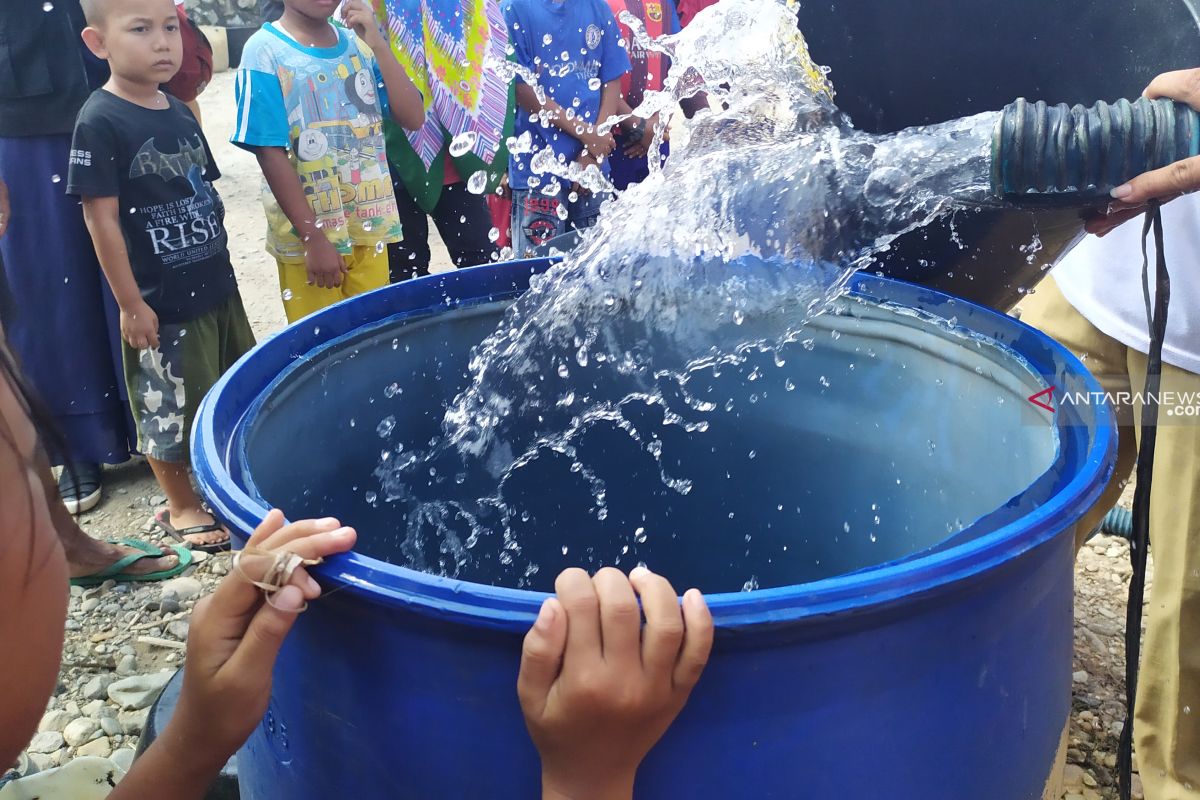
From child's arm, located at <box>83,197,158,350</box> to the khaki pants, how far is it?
1849 millimetres

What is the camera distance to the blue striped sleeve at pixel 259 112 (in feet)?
7.60

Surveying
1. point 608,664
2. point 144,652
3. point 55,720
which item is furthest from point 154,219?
point 608,664

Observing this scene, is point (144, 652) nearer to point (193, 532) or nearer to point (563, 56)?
point (193, 532)

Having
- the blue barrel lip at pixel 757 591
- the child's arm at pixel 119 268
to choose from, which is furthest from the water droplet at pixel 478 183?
the blue barrel lip at pixel 757 591

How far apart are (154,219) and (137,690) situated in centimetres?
101

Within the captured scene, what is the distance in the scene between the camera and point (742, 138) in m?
1.52

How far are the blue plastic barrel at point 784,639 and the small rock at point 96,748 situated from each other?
3.22 ft

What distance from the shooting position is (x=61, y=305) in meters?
2.47

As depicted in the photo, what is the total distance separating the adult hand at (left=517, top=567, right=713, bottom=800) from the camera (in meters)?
0.70

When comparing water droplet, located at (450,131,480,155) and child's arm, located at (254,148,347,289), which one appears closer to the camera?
child's arm, located at (254,148,347,289)

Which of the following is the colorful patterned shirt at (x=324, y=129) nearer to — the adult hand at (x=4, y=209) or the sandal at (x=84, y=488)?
the adult hand at (x=4, y=209)

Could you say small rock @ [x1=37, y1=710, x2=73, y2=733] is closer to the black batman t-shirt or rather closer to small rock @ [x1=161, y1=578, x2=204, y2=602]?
small rock @ [x1=161, y1=578, x2=204, y2=602]

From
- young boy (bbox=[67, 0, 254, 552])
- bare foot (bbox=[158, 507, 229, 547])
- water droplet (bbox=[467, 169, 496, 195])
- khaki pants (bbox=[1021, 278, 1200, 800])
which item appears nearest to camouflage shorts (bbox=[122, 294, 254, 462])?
young boy (bbox=[67, 0, 254, 552])

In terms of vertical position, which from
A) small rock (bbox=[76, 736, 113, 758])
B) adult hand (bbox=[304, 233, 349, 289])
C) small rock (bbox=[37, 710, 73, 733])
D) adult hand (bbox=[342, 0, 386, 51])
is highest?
adult hand (bbox=[342, 0, 386, 51])
